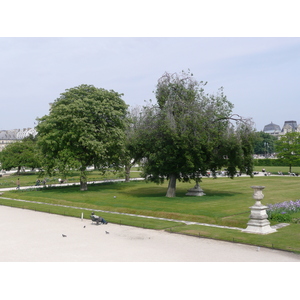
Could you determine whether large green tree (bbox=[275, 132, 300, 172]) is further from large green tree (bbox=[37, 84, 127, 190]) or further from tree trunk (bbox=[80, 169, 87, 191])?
tree trunk (bbox=[80, 169, 87, 191])

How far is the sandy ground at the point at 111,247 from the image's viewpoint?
16078 mm

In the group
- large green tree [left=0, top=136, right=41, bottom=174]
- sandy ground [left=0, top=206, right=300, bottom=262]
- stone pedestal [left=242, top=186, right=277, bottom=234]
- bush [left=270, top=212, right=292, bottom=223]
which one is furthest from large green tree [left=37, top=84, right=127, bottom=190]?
large green tree [left=0, top=136, right=41, bottom=174]

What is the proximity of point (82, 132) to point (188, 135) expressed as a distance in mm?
14452

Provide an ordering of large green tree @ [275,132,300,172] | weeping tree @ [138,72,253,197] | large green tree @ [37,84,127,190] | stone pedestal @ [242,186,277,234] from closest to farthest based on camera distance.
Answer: stone pedestal @ [242,186,277,234] → weeping tree @ [138,72,253,197] → large green tree @ [37,84,127,190] → large green tree @ [275,132,300,172]

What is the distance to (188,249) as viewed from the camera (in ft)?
57.9

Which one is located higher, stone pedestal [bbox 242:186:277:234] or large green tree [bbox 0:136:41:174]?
large green tree [bbox 0:136:41:174]

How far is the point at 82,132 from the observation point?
142ft

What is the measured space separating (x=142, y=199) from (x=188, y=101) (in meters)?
10.7

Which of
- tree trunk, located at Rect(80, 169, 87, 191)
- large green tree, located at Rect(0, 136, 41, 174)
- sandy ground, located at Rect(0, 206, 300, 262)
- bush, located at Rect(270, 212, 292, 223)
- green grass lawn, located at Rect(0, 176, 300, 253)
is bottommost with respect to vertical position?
sandy ground, located at Rect(0, 206, 300, 262)

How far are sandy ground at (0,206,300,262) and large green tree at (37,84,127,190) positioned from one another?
19.4 metres

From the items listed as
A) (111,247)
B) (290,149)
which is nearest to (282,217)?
(111,247)

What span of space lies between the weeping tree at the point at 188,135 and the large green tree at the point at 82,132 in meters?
8.33

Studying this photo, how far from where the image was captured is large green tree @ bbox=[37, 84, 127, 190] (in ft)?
142

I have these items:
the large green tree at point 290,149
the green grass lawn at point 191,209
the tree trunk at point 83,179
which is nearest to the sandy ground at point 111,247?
the green grass lawn at point 191,209
